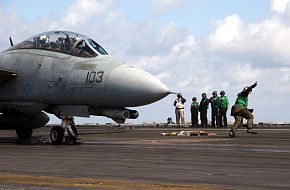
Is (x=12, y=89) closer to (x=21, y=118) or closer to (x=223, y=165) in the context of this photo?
(x=21, y=118)

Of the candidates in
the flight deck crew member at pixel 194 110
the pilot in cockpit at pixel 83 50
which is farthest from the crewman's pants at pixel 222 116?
the pilot in cockpit at pixel 83 50

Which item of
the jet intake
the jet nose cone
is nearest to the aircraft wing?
the jet intake

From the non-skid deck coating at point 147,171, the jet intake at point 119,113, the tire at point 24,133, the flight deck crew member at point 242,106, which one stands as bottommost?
the non-skid deck coating at point 147,171

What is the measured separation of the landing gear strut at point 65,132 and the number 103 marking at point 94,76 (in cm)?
156

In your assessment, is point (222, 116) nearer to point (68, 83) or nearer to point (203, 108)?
point (203, 108)

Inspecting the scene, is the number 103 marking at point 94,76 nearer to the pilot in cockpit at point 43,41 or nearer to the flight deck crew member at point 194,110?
the pilot in cockpit at point 43,41

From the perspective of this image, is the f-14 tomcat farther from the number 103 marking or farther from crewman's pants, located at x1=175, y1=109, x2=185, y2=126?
crewman's pants, located at x1=175, y1=109, x2=185, y2=126

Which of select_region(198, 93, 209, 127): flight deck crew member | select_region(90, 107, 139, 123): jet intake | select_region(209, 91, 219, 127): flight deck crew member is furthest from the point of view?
select_region(198, 93, 209, 127): flight deck crew member

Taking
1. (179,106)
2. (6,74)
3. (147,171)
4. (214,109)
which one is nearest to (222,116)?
(214,109)

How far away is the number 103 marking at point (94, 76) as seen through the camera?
16797 mm

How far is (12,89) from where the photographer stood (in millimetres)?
18719

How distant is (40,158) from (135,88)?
4460mm

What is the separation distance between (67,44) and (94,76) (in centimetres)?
198

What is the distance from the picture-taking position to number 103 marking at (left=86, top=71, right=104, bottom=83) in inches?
661
